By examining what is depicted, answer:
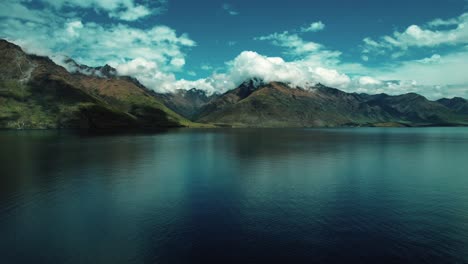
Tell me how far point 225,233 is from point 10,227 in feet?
118

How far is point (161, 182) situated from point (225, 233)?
4355 cm

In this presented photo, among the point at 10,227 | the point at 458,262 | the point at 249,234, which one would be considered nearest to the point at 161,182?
the point at 10,227

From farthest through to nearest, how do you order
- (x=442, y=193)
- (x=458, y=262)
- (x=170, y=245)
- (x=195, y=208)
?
1. (x=442, y=193)
2. (x=195, y=208)
3. (x=170, y=245)
4. (x=458, y=262)

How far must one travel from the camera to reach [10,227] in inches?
1962

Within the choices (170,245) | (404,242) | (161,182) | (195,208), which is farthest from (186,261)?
(161,182)

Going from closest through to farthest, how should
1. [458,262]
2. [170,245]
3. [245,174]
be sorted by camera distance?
[458,262] → [170,245] → [245,174]

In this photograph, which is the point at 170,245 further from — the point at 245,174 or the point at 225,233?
the point at 245,174

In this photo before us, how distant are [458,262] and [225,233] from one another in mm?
31480

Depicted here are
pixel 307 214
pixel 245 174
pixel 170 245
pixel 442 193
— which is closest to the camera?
pixel 170 245

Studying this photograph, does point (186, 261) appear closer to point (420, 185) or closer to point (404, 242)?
point (404, 242)

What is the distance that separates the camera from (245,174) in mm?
98312

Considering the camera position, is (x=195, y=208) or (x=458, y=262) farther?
(x=195, y=208)

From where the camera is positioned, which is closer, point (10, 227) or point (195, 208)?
point (10, 227)

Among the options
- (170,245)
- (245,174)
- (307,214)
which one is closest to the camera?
(170,245)
